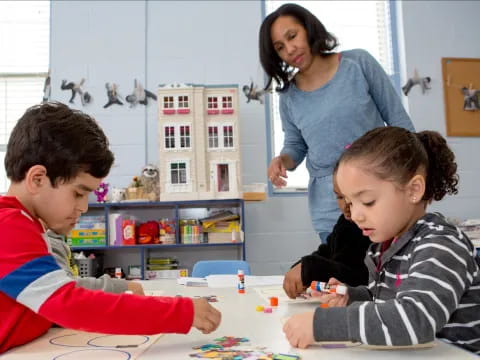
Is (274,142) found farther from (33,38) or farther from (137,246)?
A: (33,38)

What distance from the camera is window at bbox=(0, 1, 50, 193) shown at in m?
3.80

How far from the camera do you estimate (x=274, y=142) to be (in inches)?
148

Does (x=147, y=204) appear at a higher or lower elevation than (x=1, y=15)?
lower

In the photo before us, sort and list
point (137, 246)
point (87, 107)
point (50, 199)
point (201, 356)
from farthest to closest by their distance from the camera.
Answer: point (87, 107) < point (137, 246) < point (50, 199) < point (201, 356)

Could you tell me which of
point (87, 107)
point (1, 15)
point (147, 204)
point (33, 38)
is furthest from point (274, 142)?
point (1, 15)

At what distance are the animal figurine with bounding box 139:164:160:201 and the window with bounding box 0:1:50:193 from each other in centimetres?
114

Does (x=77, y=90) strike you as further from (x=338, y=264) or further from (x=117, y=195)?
(x=338, y=264)

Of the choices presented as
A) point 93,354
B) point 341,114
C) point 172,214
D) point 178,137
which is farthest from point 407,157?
point 172,214

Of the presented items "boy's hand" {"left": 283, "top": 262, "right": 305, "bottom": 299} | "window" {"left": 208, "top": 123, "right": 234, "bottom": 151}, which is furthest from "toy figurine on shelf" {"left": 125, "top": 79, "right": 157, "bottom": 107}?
"boy's hand" {"left": 283, "top": 262, "right": 305, "bottom": 299}

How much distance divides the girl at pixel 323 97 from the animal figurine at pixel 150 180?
70.8 inches

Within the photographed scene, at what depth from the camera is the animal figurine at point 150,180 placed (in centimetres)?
338

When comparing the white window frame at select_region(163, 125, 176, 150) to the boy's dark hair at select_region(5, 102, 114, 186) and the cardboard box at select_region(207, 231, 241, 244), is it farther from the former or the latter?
the boy's dark hair at select_region(5, 102, 114, 186)

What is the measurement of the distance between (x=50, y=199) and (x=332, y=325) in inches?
21.5

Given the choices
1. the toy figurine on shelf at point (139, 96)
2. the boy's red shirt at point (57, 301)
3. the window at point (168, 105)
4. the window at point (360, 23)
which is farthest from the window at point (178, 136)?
the boy's red shirt at point (57, 301)
